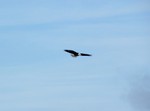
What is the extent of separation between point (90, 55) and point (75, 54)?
35.4 ft

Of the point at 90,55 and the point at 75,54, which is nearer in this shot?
the point at 90,55

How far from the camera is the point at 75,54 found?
135 meters

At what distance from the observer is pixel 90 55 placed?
4961 inches
